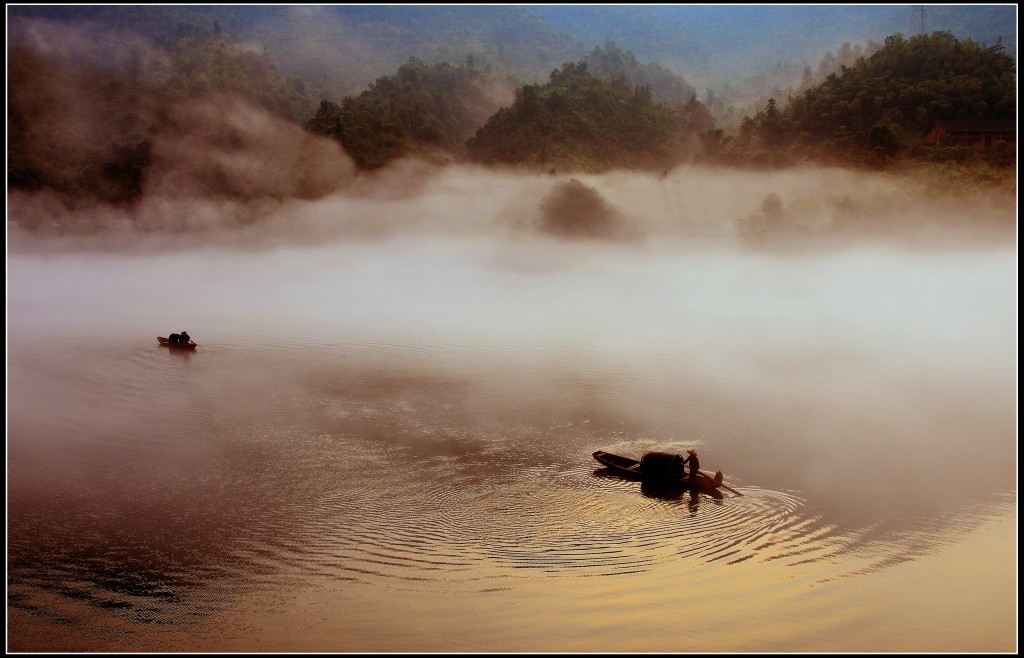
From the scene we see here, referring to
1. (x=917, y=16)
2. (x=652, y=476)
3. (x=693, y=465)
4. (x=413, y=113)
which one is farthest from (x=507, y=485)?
(x=917, y=16)

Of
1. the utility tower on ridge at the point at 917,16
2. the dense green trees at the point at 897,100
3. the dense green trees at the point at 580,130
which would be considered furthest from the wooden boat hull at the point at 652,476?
the utility tower on ridge at the point at 917,16

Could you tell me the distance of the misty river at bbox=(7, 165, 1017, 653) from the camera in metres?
6.47

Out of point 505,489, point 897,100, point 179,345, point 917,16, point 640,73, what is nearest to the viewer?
point 505,489

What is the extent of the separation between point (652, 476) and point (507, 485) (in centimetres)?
166

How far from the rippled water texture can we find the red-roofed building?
9.58m

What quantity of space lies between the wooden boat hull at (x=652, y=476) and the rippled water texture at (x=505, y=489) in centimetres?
13

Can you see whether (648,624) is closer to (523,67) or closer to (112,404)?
(112,404)

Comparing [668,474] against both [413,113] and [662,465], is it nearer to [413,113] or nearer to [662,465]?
[662,465]

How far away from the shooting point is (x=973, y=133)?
2934 cm

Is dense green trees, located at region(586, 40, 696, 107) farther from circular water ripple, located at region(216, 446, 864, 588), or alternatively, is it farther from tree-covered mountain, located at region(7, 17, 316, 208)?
circular water ripple, located at region(216, 446, 864, 588)

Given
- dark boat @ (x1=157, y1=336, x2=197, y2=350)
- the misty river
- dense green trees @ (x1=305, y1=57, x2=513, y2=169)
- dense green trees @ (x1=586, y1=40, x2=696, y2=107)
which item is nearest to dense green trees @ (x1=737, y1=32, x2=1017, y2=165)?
the misty river

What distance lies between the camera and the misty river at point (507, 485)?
6469 mm

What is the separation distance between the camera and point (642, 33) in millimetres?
79250

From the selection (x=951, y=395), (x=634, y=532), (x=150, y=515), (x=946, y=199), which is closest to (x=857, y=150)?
(x=946, y=199)
